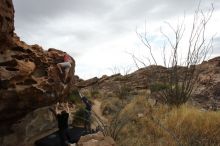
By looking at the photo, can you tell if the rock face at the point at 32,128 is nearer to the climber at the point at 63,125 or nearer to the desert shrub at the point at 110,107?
the climber at the point at 63,125

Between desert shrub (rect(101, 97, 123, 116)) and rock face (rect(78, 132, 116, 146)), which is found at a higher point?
desert shrub (rect(101, 97, 123, 116))

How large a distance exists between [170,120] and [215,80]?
6.61 metres

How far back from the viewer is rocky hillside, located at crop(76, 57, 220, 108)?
513 inches

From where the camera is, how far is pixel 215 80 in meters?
14.9

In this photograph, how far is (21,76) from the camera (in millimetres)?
6660

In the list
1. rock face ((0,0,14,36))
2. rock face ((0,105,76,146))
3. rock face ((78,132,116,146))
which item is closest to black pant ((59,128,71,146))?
rock face ((0,105,76,146))

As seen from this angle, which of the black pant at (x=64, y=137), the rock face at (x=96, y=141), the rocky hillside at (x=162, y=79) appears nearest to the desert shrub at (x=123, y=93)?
the rocky hillside at (x=162, y=79)

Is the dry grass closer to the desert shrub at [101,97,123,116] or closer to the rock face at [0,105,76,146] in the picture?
the rock face at [0,105,76,146]

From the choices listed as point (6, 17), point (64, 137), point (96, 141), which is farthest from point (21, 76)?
point (64, 137)

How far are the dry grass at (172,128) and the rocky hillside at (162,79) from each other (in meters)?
2.43

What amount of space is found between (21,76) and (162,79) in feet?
25.0

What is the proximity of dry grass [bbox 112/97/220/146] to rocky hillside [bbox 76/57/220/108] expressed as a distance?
2.43 m

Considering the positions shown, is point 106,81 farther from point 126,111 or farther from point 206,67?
point 126,111

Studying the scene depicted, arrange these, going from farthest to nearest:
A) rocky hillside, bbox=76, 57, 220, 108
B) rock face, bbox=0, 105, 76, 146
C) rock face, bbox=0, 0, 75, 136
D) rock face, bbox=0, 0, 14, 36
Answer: rocky hillside, bbox=76, 57, 220, 108, rock face, bbox=0, 105, 76, 146, rock face, bbox=0, 0, 75, 136, rock face, bbox=0, 0, 14, 36
